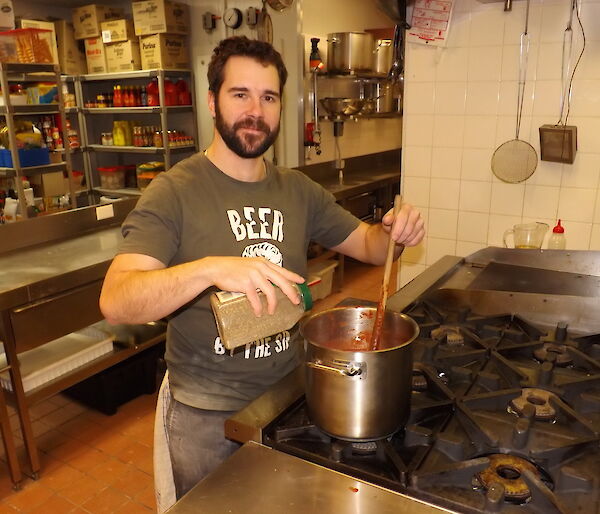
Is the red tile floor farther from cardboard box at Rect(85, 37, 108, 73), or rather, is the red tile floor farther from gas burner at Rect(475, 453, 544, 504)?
cardboard box at Rect(85, 37, 108, 73)

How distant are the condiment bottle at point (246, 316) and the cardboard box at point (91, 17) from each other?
4.46m

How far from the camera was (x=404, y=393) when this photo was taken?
869 mm

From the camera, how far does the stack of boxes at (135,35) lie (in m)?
4.23

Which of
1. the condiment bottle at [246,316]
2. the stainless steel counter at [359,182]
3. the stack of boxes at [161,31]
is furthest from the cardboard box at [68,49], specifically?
the condiment bottle at [246,316]

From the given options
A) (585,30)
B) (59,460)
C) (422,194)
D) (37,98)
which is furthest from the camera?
(37,98)

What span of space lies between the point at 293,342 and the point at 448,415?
51cm

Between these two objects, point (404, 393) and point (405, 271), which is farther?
point (405, 271)

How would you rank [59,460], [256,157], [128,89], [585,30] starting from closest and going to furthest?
1. [256,157]
2. [585,30]
3. [59,460]
4. [128,89]

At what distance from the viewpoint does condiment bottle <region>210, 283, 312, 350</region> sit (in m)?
0.81

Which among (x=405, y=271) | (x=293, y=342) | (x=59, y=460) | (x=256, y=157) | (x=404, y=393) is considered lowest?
(x=59, y=460)

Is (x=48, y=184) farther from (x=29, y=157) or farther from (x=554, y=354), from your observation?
(x=554, y=354)

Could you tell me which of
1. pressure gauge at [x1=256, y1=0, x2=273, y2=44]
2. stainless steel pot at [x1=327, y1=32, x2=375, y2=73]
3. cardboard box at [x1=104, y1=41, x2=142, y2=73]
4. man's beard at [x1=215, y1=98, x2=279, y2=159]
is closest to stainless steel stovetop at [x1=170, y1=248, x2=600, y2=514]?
man's beard at [x1=215, y1=98, x2=279, y2=159]

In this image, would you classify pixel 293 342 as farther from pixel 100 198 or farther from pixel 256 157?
pixel 100 198

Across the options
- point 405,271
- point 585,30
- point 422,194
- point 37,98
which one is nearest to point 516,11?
point 585,30
